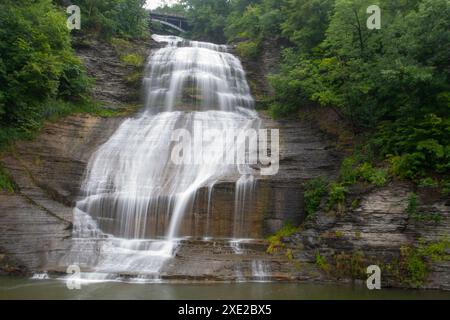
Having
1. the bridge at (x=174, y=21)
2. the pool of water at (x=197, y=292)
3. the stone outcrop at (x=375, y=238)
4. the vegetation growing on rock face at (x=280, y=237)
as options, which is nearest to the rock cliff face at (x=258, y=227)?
the stone outcrop at (x=375, y=238)

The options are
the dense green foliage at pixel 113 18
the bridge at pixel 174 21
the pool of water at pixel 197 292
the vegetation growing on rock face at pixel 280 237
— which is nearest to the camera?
the pool of water at pixel 197 292

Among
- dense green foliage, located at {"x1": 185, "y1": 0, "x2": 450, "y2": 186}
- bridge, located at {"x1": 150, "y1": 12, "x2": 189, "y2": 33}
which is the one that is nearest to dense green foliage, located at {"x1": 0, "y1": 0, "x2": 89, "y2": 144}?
dense green foliage, located at {"x1": 185, "y1": 0, "x2": 450, "y2": 186}

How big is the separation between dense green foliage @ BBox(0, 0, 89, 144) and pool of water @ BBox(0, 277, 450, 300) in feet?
24.0

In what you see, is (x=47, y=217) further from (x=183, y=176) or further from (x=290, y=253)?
(x=290, y=253)

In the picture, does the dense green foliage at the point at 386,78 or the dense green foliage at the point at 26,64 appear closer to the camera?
the dense green foliage at the point at 386,78

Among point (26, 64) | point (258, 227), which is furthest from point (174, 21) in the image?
point (258, 227)

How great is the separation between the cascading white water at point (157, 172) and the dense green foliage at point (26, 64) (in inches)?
122

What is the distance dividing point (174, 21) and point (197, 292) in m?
38.9

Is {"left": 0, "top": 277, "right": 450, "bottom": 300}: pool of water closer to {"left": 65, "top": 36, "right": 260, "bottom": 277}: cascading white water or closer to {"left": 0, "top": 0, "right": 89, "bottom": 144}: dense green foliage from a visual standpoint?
{"left": 65, "top": 36, "right": 260, "bottom": 277}: cascading white water

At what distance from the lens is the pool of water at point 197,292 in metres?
10.5

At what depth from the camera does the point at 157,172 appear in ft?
56.8

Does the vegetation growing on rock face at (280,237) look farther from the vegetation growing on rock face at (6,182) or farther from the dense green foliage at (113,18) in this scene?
the dense green foliage at (113,18)

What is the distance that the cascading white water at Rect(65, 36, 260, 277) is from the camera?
13906 mm
